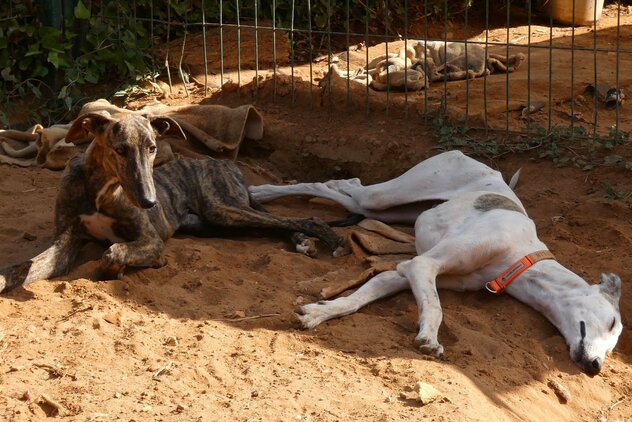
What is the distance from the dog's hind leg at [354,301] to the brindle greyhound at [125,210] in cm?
76

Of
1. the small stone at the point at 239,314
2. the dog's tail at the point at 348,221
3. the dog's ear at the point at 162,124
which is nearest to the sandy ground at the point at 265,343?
the small stone at the point at 239,314

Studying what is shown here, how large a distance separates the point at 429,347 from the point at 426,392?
1.76 feet

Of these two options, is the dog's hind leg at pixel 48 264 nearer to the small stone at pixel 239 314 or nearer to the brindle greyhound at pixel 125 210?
the brindle greyhound at pixel 125 210

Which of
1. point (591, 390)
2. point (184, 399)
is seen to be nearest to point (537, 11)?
point (591, 390)

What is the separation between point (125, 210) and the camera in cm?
546

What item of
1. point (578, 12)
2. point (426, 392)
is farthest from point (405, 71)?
point (578, 12)

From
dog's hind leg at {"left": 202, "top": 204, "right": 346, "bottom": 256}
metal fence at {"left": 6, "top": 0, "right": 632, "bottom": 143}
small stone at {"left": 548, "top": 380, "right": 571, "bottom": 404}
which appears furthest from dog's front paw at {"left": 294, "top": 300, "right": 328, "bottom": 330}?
metal fence at {"left": 6, "top": 0, "right": 632, "bottom": 143}

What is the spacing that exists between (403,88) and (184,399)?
18.1 feet

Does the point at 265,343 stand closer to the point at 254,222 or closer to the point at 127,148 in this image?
the point at 127,148

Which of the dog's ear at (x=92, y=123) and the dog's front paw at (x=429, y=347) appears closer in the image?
the dog's front paw at (x=429, y=347)

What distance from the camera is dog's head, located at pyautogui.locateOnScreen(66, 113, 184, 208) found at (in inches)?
196

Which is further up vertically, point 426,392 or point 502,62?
point 502,62

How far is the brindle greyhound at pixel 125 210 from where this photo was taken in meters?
5.07

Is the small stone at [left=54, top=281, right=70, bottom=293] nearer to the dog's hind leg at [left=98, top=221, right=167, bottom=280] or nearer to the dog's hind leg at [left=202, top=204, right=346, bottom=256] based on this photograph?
the dog's hind leg at [left=98, top=221, right=167, bottom=280]
